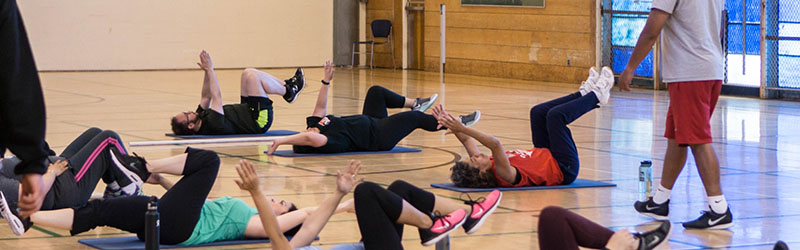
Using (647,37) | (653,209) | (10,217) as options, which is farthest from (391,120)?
(10,217)

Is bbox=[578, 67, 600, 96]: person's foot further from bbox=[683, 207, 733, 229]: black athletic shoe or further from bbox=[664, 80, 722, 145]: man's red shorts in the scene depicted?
bbox=[683, 207, 733, 229]: black athletic shoe

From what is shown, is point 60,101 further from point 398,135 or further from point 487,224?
point 487,224

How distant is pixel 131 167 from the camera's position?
554 cm

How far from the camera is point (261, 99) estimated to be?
996cm

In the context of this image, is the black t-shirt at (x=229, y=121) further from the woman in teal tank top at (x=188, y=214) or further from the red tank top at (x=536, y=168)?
the woman in teal tank top at (x=188, y=214)

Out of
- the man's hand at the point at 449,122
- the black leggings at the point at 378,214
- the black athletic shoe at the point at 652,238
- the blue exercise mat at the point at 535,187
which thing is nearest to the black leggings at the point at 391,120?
the blue exercise mat at the point at 535,187

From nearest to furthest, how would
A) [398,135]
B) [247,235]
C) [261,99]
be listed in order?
1. [247,235]
2. [398,135]
3. [261,99]

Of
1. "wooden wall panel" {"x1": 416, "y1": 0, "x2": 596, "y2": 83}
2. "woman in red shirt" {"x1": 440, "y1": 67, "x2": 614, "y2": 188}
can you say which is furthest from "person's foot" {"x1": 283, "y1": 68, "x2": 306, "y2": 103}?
"wooden wall panel" {"x1": 416, "y1": 0, "x2": 596, "y2": 83}

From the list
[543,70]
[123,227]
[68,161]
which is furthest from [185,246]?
[543,70]

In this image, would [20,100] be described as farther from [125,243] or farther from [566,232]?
[125,243]

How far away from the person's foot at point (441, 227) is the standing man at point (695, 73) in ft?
5.42

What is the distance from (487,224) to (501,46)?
13.2 m

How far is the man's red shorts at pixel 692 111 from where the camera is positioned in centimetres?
553

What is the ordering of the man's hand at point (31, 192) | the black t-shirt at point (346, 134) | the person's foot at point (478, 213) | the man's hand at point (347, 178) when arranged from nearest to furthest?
the man's hand at point (31, 192)
the man's hand at point (347, 178)
the person's foot at point (478, 213)
the black t-shirt at point (346, 134)
